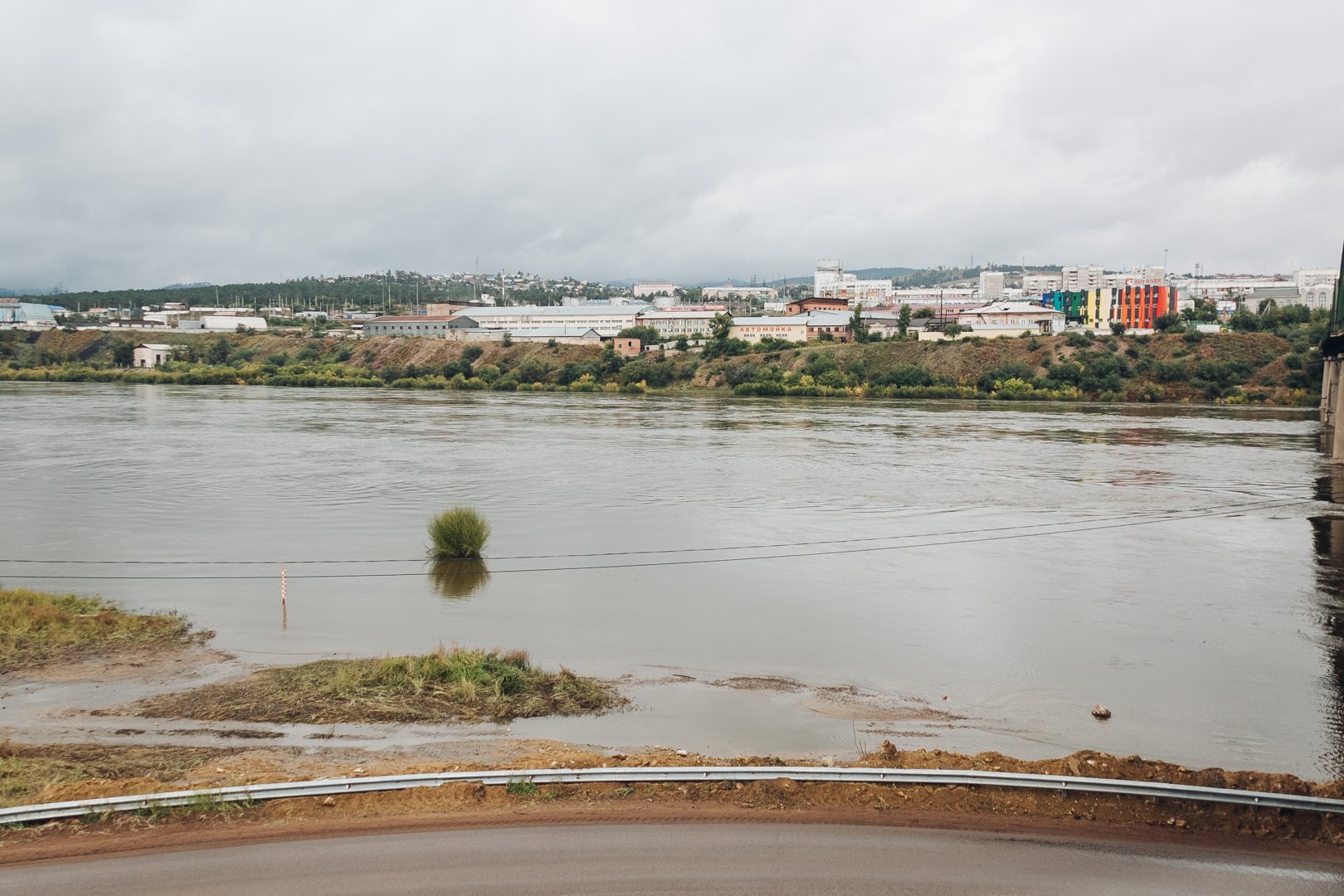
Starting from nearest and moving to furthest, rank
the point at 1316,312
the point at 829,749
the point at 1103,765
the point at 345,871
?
the point at 345,871
the point at 1103,765
the point at 829,749
the point at 1316,312

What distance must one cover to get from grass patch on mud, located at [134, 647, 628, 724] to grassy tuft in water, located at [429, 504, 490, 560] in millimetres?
6917

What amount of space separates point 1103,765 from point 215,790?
6.78 m

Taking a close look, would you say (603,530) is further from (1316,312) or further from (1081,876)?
(1316,312)

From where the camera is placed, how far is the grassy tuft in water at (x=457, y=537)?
1847cm

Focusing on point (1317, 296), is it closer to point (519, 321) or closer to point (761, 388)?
point (761, 388)

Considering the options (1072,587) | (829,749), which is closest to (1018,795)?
(829,749)

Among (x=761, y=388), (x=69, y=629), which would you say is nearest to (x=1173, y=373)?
(x=761, y=388)

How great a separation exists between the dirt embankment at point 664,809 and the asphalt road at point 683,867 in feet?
0.65

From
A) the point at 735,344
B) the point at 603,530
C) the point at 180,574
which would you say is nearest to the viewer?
the point at 180,574

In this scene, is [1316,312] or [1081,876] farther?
[1316,312]

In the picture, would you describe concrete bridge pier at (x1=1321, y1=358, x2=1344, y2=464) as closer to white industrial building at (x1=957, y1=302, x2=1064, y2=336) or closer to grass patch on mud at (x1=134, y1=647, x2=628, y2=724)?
grass patch on mud at (x1=134, y1=647, x2=628, y2=724)

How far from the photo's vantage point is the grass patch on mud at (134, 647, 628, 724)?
32.1 ft

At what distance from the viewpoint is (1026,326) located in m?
92.8

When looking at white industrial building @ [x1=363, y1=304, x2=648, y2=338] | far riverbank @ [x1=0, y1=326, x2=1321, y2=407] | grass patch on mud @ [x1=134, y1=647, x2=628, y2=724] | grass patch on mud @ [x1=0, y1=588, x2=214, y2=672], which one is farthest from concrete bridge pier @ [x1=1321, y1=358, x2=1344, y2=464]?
white industrial building @ [x1=363, y1=304, x2=648, y2=338]
